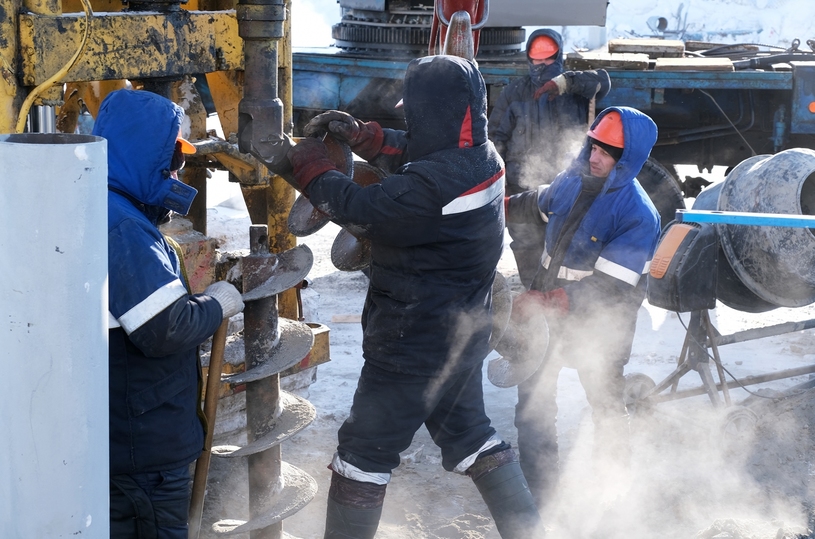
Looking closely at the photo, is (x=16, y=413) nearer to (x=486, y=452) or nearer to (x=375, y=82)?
(x=486, y=452)

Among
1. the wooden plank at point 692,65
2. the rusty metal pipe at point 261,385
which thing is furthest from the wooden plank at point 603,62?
the rusty metal pipe at point 261,385

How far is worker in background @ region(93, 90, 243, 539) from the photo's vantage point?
2502mm

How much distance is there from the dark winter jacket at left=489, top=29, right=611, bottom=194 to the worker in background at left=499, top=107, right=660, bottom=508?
188 centimetres

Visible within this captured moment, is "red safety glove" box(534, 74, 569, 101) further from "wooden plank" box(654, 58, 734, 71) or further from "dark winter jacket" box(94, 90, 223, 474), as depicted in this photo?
"dark winter jacket" box(94, 90, 223, 474)

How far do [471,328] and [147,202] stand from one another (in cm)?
123

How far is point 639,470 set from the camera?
187 inches

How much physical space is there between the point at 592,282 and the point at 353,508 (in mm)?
1537

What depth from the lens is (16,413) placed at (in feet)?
6.36

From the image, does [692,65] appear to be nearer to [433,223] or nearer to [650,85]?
[650,85]

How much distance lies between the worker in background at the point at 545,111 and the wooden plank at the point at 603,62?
1.56 metres

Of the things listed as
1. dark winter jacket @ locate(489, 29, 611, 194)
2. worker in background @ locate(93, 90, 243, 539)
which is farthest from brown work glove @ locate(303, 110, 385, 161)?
dark winter jacket @ locate(489, 29, 611, 194)

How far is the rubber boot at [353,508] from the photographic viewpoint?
3.21 meters

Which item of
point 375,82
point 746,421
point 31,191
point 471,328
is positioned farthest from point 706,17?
point 31,191

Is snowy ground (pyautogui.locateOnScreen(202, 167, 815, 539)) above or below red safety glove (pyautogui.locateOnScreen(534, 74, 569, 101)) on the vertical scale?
below
